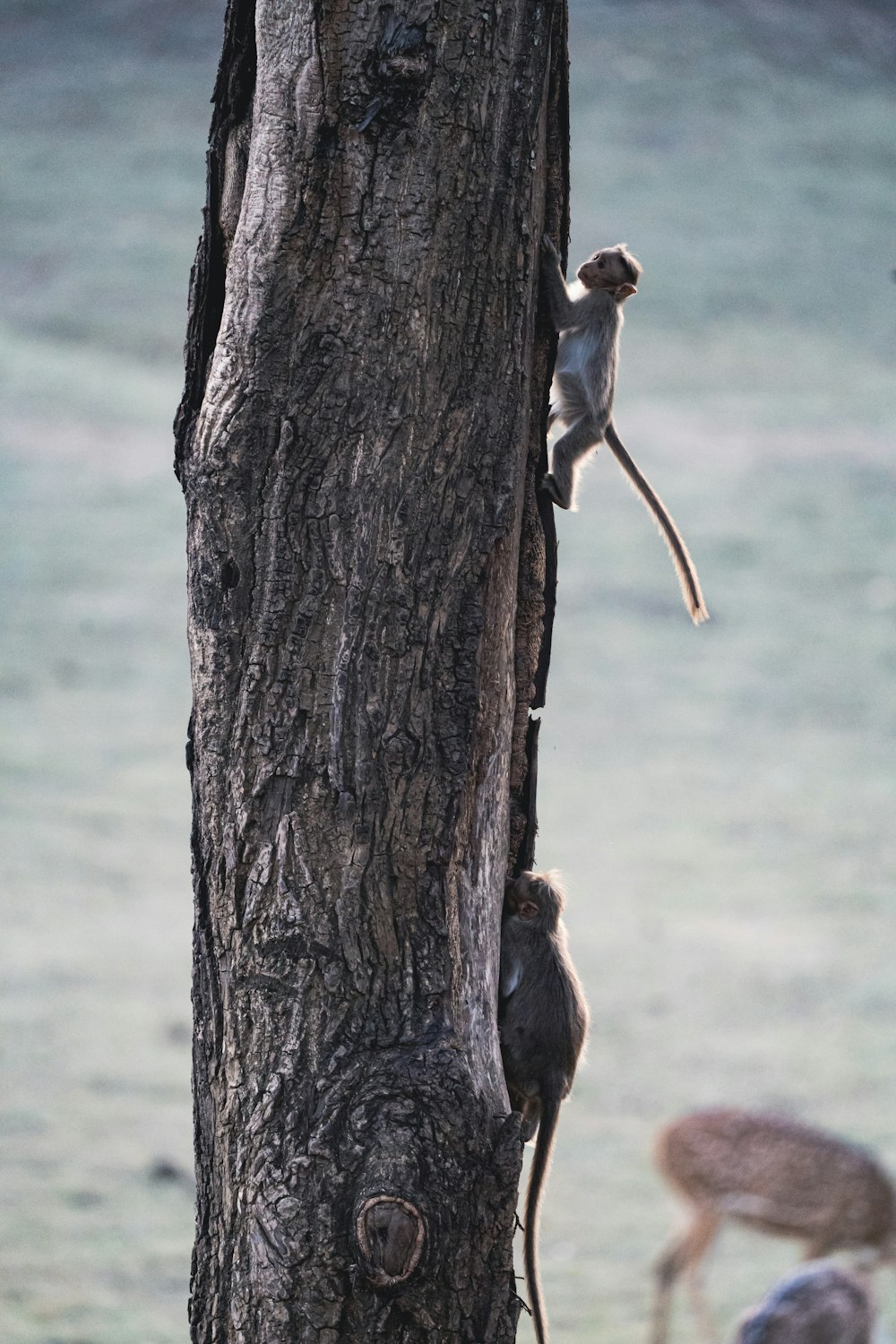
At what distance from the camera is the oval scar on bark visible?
1.57m

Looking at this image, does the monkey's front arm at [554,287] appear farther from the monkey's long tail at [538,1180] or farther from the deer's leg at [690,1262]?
the deer's leg at [690,1262]

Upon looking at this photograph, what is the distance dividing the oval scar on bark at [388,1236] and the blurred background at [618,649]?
337 centimetres

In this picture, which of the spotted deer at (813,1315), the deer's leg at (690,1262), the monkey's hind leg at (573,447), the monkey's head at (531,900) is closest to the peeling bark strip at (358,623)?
the monkey's head at (531,900)

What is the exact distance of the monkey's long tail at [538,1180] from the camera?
6.45 feet

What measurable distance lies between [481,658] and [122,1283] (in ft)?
12.3

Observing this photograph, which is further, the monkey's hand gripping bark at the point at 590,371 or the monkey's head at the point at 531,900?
the monkey's hand gripping bark at the point at 590,371

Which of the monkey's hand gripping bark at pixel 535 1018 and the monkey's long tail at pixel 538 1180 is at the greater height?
the monkey's hand gripping bark at pixel 535 1018

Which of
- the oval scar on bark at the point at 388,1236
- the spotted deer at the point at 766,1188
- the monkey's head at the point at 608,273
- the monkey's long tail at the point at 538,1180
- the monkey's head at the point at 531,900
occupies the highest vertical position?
the monkey's head at the point at 608,273

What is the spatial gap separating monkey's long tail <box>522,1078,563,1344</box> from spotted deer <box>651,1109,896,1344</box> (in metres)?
2.82

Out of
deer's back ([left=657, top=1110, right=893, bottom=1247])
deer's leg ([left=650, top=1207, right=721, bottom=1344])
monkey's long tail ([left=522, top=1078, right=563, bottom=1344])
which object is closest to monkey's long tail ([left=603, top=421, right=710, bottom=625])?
monkey's long tail ([left=522, top=1078, right=563, bottom=1344])

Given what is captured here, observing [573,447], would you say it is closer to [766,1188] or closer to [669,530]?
[669,530]

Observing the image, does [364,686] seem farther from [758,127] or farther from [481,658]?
[758,127]

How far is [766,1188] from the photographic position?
460 centimetres

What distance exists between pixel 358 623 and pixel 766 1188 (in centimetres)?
349
